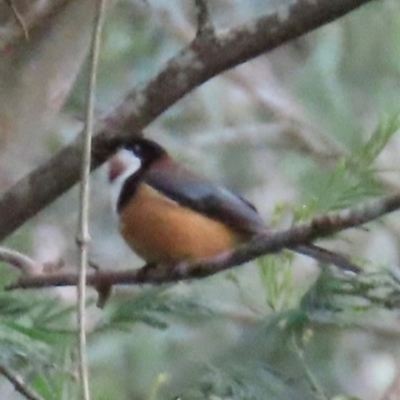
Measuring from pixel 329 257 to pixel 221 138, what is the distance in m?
1.57

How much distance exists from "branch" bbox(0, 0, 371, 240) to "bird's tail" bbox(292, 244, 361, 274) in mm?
324

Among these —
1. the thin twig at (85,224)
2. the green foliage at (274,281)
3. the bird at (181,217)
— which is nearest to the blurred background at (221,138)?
the green foliage at (274,281)

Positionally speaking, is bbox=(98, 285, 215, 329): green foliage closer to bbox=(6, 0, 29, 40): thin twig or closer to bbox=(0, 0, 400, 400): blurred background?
bbox=(0, 0, 400, 400): blurred background

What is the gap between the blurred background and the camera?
1.76 m

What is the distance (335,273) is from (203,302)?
8.4 inches

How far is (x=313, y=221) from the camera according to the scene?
1.15 metres

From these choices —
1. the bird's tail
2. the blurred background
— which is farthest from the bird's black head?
the bird's tail

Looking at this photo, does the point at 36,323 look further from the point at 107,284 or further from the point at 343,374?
the point at 343,374

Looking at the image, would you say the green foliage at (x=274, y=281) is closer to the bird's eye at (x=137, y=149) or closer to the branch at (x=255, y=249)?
the branch at (x=255, y=249)

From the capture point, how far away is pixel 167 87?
1523mm

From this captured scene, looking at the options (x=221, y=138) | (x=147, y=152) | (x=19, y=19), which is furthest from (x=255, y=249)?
(x=221, y=138)

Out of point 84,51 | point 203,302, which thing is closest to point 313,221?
point 203,302

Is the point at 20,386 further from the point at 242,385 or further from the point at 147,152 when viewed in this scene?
the point at 147,152

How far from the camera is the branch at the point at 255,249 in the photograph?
3.70 ft
